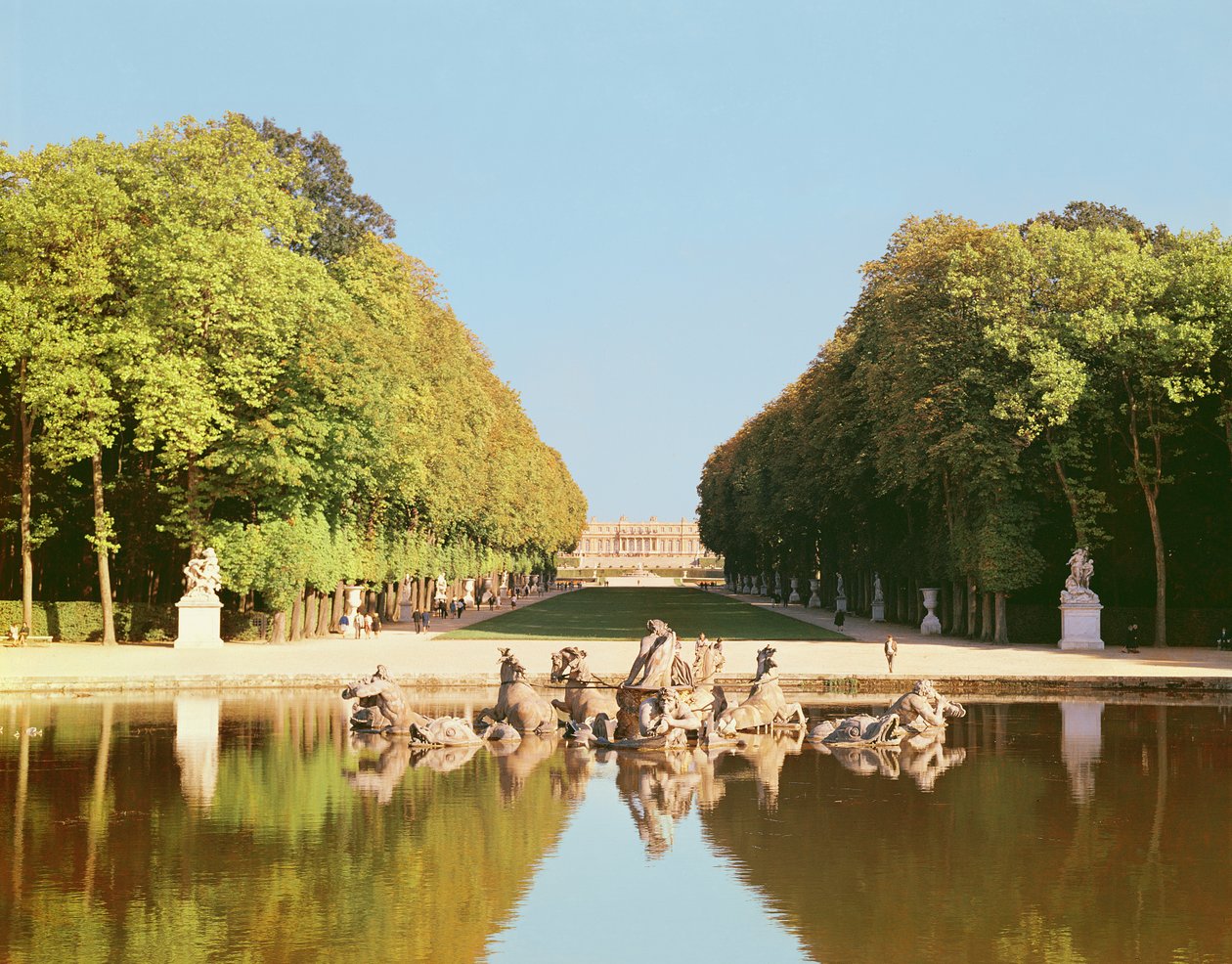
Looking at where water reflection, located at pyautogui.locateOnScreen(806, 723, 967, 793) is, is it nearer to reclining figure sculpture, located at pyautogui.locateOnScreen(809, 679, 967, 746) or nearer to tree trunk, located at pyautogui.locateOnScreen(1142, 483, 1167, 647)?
reclining figure sculpture, located at pyautogui.locateOnScreen(809, 679, 967, 746)

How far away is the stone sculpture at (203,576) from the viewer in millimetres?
45938

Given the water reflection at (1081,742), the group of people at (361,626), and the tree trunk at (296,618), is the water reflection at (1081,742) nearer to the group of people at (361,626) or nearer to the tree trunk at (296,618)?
the tree trunk at (296,618)

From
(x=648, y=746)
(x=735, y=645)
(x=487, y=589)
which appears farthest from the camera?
(x=487, y=589)

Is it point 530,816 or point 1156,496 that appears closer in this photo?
point 530,816

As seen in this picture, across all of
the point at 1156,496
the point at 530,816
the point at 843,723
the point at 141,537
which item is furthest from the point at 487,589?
the point at 530,816

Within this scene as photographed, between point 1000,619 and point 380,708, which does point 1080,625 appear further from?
point 380,708

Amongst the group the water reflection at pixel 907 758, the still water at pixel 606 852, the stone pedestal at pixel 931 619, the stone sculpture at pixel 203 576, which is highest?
the stone sculpture at pixel 203 576

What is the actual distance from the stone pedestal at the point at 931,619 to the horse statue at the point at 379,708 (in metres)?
34.7

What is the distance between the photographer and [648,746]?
23453 millimetres

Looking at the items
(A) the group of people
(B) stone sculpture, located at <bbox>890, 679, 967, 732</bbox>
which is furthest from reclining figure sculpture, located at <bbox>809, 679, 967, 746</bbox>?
(A) the group of people

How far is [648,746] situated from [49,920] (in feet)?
40.4

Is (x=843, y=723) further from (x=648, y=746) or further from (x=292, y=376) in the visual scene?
(x=292, y=376)

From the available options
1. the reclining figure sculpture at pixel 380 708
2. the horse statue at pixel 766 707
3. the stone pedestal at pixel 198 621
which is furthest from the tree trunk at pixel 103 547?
the horse statue at pixel 766 707

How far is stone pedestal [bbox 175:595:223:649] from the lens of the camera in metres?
45.8
